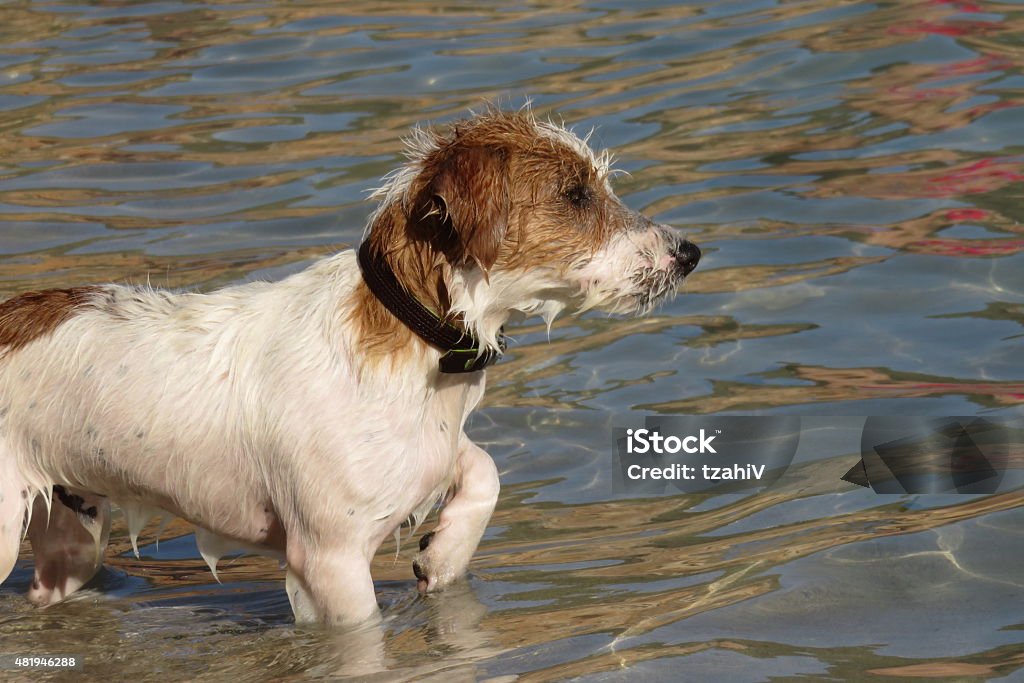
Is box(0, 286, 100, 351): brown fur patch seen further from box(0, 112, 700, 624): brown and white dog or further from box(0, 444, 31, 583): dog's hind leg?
box(0, 444, 31, 583): dog's hind leg

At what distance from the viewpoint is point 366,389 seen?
206 inches

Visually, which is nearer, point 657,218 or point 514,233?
point 514,233

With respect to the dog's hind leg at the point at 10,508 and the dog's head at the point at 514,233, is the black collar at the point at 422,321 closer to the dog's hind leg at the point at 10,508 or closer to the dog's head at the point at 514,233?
the dog's head at the point at 514,233

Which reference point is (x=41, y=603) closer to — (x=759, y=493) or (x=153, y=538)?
(x=153, y=538)

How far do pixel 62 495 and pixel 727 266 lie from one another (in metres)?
4.39

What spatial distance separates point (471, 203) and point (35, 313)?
1780mm

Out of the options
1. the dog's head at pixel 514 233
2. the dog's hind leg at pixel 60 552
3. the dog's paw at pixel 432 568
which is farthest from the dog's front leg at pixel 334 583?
the dog's hind leg at pixel 60 552

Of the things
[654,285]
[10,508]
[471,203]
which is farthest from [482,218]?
[10,508]

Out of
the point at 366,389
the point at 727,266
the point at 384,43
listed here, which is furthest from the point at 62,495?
the point at 384,43

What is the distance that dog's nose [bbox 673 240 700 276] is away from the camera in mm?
5465

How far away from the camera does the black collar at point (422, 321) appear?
521 cm

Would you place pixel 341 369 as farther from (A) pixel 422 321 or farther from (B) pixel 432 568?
(B) pixel 432 568

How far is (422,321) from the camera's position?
5215 mm

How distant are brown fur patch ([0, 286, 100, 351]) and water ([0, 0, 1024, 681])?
1.14 m
